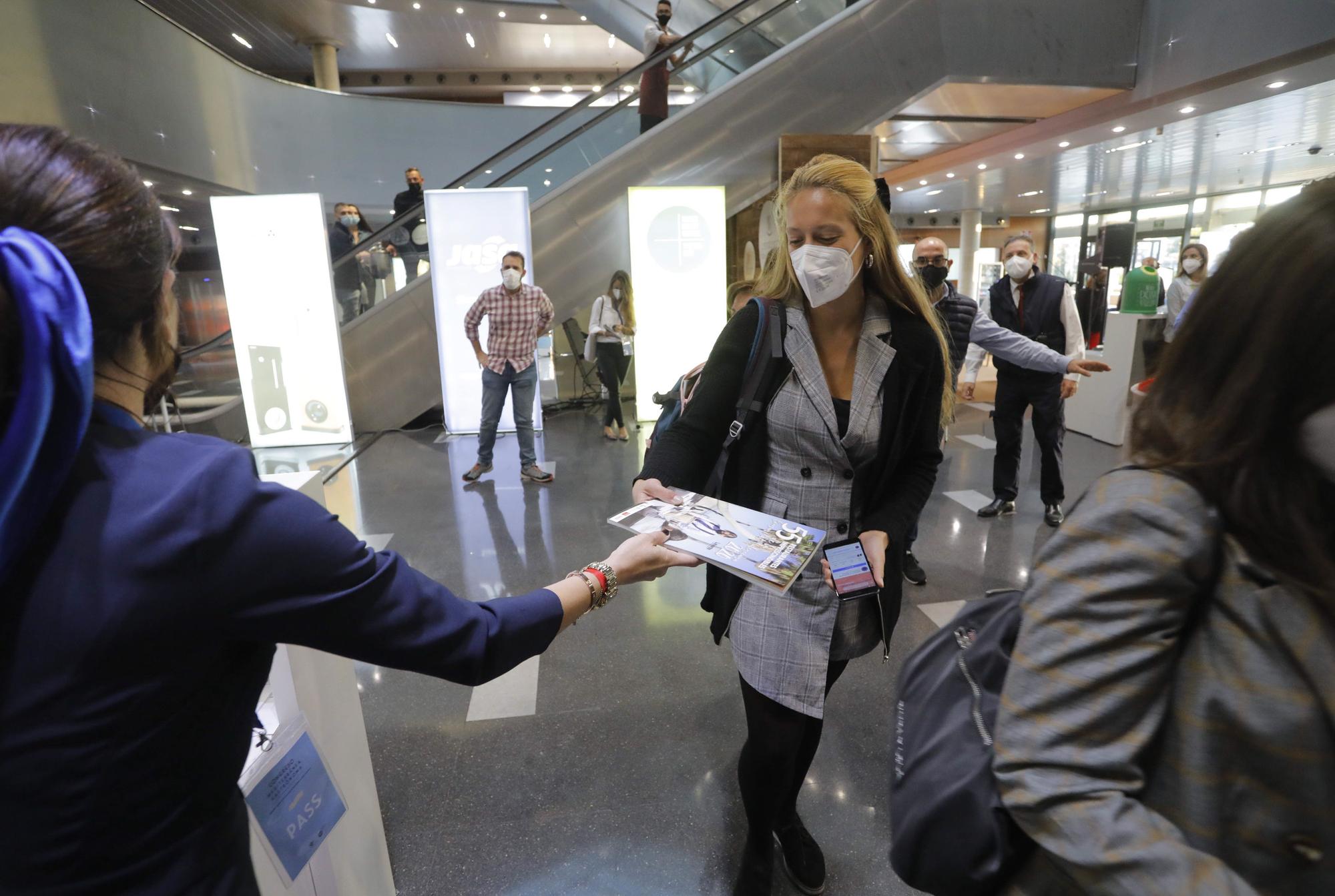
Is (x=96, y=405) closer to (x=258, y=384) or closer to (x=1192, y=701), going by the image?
(x=1192, y=701)

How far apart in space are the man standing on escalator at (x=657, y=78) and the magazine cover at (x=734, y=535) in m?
6.89

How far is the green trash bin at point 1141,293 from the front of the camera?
5969mm

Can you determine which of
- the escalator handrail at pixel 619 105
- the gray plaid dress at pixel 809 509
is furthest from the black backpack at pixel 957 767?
the escalator handrail at pixel 619 105

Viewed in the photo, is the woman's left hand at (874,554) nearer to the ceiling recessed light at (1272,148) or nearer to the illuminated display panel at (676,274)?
the illuminated display panel at (676,274)

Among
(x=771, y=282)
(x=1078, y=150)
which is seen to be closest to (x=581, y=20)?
(x=1078, y=150)

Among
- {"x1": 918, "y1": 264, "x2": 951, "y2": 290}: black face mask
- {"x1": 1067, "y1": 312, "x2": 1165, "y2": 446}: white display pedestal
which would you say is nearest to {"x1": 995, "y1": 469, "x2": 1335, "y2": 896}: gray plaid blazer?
{"x1": 918, "y1": 264, "x2": 951, "y2": 290}: black face mask

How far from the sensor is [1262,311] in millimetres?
635

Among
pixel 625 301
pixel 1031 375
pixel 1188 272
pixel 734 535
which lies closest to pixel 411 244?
pixel 625 301

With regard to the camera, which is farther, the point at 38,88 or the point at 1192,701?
the point at 38,88

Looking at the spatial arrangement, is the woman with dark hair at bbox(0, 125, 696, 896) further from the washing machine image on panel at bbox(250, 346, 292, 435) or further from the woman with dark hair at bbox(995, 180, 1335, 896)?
the washing machine image on panel at bbox(250, 346, 292, 435)

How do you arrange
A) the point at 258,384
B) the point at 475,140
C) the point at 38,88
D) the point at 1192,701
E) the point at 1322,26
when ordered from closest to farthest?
the point at 1192,701
the point at 1322,26
the point at 38,88
the point at 258,384
the point at 475,140

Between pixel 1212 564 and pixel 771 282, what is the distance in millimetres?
1235

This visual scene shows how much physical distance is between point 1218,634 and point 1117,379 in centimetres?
640

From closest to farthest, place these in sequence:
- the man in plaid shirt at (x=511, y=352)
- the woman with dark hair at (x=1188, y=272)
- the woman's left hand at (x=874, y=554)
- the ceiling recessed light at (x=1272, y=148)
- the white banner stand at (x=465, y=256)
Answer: the woman's left hand at (x=874, y=554) < the man in plaid shirt at (x=511, y=352) < the woman with dark hair at (x=1188, y=272) < the white banner stand at (x=465, y=256) < the ceiling recessed light at (x=1272, y=148)
